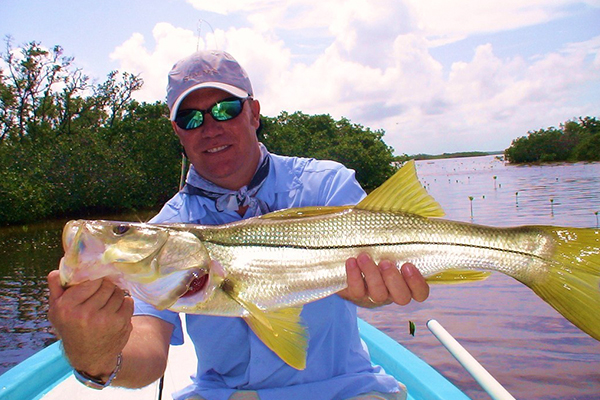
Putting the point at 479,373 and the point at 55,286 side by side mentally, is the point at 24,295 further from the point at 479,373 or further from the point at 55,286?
the point at 479,373

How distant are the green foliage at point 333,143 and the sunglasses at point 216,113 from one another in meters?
38.6

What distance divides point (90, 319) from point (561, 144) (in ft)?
278

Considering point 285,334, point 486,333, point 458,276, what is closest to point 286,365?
point 285,334

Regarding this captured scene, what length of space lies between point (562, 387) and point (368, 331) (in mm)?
3415

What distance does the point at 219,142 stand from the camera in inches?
120

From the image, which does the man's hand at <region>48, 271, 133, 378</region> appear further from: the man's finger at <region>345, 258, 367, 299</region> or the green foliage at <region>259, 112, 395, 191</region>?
the green foliage at <region>259, 112, 395, 191</region>

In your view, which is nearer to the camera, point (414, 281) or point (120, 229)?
point (120, 229)

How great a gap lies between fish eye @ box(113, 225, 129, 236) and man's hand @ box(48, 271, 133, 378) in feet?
0.71

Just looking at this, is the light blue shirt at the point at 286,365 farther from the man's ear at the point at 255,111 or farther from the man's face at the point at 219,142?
the man's ear at the point at 255,111

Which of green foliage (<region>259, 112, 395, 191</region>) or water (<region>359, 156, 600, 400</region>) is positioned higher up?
green foliage (<region>259, 112, 395, 191</region>)

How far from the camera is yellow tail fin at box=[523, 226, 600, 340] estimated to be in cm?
196

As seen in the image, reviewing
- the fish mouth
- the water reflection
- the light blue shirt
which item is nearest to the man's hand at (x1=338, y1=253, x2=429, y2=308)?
the light blue shirt

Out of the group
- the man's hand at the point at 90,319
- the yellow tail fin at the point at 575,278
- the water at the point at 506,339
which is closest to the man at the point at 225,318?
the man's hand at the point at 90,319

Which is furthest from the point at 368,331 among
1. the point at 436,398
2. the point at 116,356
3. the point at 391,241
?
the point at 116,356
